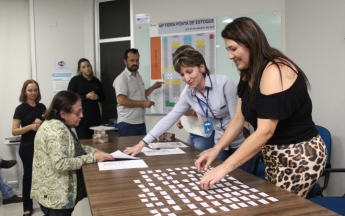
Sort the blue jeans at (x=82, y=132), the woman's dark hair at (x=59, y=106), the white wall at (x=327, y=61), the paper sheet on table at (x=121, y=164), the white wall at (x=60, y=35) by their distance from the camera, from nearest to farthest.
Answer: the paper sheet on table at (x=121, y=164)
the woman's dark hair at (x=59, y=106)
the white wall at (x=327, y=61)
the blue jeans at (x=82, y=132)
the white wall at (x=60, y=35)

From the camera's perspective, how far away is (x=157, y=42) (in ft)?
13.4

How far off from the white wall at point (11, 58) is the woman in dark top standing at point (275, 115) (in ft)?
12.1

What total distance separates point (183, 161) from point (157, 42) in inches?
97.6

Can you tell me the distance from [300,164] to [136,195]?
0.71 m

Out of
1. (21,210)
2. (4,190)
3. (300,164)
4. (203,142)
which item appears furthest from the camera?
(4,190)

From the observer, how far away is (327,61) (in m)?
2.78

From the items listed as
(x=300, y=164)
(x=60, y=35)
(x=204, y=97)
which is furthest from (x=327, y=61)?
(x=60, y=35)

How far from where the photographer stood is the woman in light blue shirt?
206 centimetres

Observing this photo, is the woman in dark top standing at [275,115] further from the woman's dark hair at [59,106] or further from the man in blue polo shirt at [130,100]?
the man in blue polo shirt at [130,100]

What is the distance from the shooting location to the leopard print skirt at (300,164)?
1.37m

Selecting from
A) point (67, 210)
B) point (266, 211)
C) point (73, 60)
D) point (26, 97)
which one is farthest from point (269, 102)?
point (73, 60)

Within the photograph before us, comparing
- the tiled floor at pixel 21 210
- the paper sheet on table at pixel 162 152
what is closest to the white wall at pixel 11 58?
the tiled floor at pixel 21 210

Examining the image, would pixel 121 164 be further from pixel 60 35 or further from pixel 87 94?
pixel 60 35

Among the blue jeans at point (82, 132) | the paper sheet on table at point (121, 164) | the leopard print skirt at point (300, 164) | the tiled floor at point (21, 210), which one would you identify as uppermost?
the leopard print skirt at point (300, 164)
